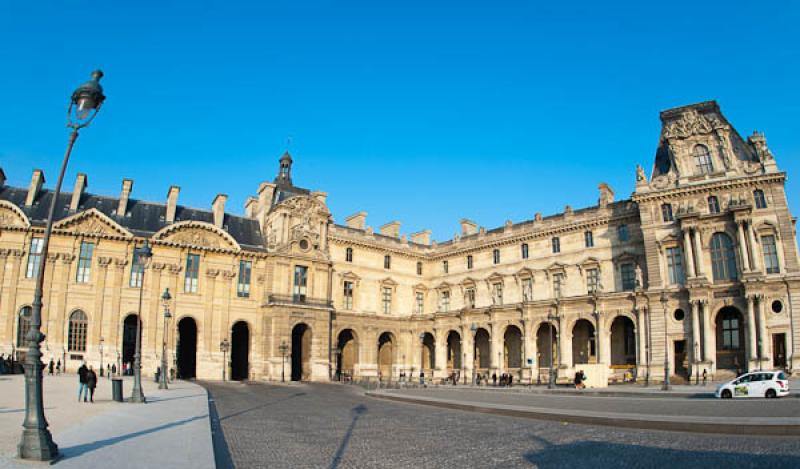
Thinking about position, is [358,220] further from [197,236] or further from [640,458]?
[640,458]

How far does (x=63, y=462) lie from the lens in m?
9.82

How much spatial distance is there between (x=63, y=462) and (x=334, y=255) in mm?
46124

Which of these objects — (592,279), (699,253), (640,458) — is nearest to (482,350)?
(592,279)

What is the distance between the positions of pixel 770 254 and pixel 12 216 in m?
51.4

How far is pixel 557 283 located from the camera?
50.8 meters

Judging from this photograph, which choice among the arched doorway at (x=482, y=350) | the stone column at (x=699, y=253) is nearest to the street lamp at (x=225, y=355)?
the arched doorway at (x=482, y=350)

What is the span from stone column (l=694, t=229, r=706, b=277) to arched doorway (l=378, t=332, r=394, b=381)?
29.2 m

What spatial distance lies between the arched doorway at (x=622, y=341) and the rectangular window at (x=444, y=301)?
17.2 m

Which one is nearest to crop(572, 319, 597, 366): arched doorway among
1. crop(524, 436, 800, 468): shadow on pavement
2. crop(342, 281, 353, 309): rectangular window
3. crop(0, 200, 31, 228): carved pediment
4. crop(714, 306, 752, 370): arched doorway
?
crop(714, 306, 752, 370): arched doorway

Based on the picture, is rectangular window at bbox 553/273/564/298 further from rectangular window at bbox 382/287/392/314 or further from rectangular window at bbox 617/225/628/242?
rectangular window at bbox 382/287/392/314

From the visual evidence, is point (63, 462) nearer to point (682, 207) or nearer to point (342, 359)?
point (682, 207)

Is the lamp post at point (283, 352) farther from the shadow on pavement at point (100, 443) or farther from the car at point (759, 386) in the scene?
the shadow on pavement at point (100, 443)

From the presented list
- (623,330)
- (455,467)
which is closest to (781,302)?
(623,330)

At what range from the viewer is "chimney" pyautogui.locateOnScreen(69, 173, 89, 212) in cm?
4591
